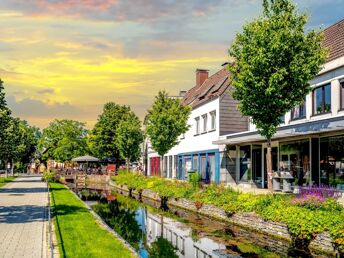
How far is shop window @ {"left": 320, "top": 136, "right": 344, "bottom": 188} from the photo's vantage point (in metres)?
20.6

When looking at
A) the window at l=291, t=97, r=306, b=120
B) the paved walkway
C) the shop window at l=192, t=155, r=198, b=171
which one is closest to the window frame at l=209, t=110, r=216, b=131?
the shop window at l=192, t=155, r=198, b=171

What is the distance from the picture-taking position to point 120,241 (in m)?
13.4

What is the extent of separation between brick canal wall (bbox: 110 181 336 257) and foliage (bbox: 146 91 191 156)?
754cm

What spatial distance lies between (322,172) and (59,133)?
7298cm

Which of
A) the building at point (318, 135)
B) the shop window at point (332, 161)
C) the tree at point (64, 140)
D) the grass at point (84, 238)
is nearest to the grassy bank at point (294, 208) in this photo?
the shop window at point (332, 161)

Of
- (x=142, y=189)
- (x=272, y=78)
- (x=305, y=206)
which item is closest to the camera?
(x=305, y=206)

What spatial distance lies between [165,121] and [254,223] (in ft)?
54.7

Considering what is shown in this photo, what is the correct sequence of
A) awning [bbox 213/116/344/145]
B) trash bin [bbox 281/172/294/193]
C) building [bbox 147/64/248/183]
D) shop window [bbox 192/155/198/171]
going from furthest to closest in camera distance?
shop window [bbox 192/155/198/171], building [bbox 147/64/248/183], trash bin [bbox 281/172/294/193], awning [bbox 213/116/344/145]

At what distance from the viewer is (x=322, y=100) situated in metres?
22.8

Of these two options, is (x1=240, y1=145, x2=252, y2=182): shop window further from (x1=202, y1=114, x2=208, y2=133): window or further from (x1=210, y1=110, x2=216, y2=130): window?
(x1=202, y1=114, x2=208, y2=133): window

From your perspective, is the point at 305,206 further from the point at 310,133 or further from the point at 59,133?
the point at 59,133

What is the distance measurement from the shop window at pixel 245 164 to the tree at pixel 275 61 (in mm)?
12193

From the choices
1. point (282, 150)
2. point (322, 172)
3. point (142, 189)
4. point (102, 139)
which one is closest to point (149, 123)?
point (142, 189)

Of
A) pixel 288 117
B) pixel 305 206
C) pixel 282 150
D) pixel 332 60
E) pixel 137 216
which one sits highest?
pixel 332 60
